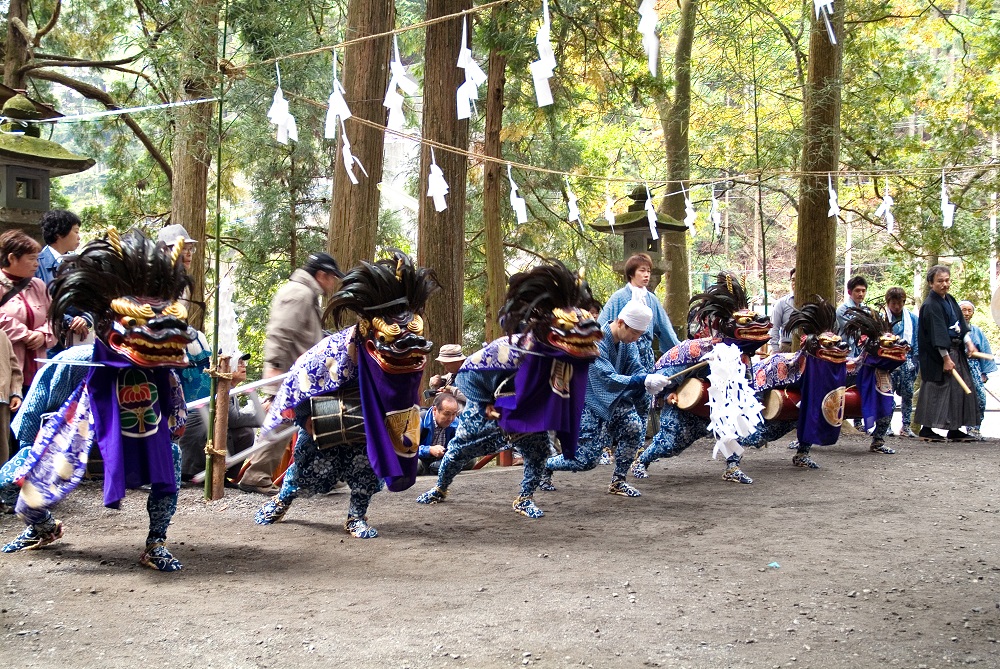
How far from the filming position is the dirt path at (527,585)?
13.8ft

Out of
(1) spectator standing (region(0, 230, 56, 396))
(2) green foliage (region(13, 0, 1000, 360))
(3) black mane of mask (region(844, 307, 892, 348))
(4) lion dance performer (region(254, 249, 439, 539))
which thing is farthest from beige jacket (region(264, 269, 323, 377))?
(2) green foliage (region(13, 0, 1000, 360))

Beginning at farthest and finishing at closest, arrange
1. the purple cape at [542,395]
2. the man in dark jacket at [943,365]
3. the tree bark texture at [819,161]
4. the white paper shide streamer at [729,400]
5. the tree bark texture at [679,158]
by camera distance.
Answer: the tree bark texture at [679,158] < the tree bark texture at [819,161] < the man in dark jacket at [943,365] < the white paper shide streamer at [729,400] < the purple cape at [542,395]

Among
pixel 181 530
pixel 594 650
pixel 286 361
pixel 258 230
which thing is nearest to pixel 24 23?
pixel 258 230

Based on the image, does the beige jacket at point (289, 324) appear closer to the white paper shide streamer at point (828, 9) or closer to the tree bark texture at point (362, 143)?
the tree bark texture at point (362, 143)

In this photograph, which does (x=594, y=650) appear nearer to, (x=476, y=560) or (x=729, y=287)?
(x=476, y=560)

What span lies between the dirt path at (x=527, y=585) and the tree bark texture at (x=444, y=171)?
287 centimetres

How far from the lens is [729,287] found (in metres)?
8.70

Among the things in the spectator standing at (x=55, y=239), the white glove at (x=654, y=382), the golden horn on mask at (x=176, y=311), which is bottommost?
the white glove at (x=654, y=382)

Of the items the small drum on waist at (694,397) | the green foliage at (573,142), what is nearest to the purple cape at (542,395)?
the small drum on waist at (694,397)

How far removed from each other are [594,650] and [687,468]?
229 inches

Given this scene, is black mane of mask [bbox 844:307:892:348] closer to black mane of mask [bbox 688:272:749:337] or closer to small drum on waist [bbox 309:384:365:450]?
black mane of mask [bbox 688:272:749:337]

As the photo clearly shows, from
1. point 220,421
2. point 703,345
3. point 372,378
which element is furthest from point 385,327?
point 703,345

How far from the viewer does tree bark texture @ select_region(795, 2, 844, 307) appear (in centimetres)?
1291

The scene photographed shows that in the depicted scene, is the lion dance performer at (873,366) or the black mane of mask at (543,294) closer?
the black mane of mask at (543,294)
